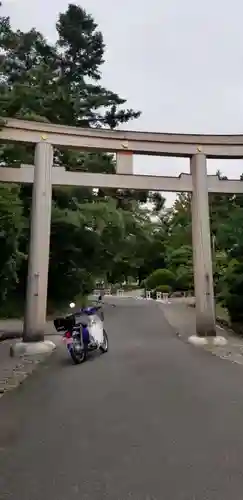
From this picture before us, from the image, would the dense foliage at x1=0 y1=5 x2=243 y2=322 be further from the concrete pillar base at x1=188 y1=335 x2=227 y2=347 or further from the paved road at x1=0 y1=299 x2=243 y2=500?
the paved road at x1=0 y1=299 x2=243 y2=500

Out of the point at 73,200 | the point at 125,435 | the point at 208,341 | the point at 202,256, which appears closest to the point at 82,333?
the point at 208,341

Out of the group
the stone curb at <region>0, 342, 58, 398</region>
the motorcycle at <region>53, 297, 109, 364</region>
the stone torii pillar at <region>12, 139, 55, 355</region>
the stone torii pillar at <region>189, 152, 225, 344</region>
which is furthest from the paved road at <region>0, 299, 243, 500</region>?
the stone torii pillar at <region>189, 152, 225, 344</region>

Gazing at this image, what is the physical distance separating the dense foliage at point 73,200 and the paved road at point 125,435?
206 inches

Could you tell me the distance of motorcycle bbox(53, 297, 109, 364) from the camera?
413 inches

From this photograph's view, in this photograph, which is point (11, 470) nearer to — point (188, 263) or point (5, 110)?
point (5, 110)

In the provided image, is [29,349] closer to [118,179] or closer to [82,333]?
[82,333]

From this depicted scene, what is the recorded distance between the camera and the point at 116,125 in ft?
103

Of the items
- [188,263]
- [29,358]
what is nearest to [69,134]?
[29,358]

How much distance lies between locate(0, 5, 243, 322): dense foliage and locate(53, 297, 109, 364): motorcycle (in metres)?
2.51

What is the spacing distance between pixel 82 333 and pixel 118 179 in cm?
→ 502

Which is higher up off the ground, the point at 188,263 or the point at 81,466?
the point at 188,263

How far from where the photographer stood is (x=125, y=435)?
477cm

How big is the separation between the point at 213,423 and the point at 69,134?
1020 centimetres

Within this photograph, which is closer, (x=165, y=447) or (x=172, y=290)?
(x=165, y=447)
